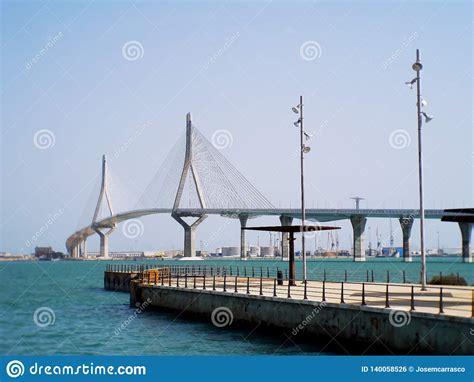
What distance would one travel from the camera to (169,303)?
→ 41.9 metres

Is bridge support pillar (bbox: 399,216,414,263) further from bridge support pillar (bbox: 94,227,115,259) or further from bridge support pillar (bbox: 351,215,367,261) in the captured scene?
bridge support pillar (bbox: 94,227,115,259)

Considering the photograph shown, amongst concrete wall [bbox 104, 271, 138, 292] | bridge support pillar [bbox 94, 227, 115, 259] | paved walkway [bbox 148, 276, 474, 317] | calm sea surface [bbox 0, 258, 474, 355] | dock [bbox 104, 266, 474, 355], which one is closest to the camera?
dock [bbox 104, 266, 474, 355]

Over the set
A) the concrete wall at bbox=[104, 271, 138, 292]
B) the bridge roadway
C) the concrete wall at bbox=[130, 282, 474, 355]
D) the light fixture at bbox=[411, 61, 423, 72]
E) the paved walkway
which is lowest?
the concrete wall at bbox=[104, 271, 138, 292]

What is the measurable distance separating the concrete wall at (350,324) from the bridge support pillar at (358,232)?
4466 inches

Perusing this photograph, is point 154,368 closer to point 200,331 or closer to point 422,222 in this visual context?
point 200,331

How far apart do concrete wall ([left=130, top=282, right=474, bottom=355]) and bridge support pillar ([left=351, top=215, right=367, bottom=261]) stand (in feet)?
372

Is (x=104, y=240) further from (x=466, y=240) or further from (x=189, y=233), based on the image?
(x=466, y=240)

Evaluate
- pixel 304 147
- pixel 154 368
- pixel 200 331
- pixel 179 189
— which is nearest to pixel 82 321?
pixel 200 331

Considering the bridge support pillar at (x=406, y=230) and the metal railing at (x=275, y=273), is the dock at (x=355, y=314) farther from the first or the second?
the bridge support pillar at (x=406, y=230)

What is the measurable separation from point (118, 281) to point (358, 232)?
297 feet

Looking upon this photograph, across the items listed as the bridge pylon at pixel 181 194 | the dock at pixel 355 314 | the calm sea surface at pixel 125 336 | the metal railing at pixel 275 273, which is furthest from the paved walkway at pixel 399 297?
the bridge pylon at pixel 181 194

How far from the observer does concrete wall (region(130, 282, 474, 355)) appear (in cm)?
2109

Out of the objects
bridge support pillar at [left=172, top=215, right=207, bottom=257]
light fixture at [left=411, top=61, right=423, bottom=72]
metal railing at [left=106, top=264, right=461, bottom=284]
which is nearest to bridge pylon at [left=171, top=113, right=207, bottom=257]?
bridge support pillar at [left=172, top=215, right=207, bottom=257]

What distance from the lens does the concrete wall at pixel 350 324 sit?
21094 millimetres
